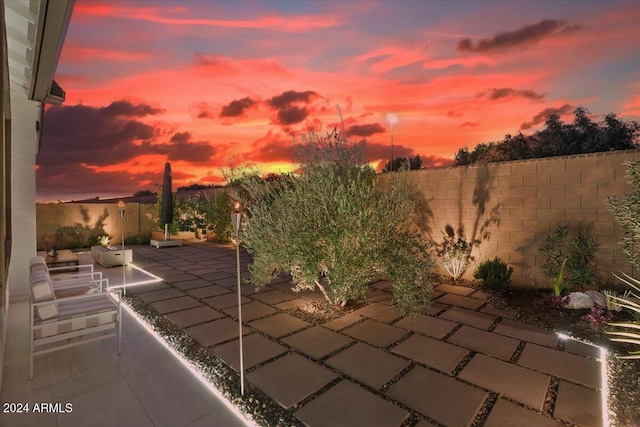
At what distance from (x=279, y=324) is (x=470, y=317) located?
2713mm

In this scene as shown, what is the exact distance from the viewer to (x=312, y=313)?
4.32 metres

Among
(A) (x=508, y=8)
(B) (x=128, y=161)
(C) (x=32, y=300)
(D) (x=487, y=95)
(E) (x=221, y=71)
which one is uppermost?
(A) (x=508, y=8)

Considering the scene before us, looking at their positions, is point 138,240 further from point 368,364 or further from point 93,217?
point 368,364

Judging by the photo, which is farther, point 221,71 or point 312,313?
point 221,71

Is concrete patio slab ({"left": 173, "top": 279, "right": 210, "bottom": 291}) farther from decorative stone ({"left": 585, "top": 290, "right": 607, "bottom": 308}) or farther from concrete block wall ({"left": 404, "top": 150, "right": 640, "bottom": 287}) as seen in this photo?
decorative stone ({"left": 585, "top": 290, "right": 607, "bottom": 308})

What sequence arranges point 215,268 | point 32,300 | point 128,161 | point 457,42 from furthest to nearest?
point 128,161
point 215,268
point 457,42
point 32,300

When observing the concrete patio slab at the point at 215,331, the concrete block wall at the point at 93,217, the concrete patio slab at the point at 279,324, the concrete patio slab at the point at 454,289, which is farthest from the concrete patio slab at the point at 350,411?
the concrete block wall at the point at 93,217

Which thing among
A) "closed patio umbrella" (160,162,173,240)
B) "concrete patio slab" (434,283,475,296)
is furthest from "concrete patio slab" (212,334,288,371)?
"closed patio umbrella" (160,162,173,240)

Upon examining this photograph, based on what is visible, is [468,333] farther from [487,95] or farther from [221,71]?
[221,71]

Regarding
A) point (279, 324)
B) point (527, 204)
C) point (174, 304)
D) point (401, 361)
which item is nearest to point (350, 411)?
point (401, 361)

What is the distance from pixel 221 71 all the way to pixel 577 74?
9226mm

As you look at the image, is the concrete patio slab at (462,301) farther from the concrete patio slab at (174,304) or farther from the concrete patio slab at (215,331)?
the concrete patio slab at (174,304)

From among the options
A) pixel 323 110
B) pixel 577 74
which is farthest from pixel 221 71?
pixel 577 74

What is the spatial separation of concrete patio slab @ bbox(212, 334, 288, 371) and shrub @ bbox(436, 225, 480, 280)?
14.5 ft
